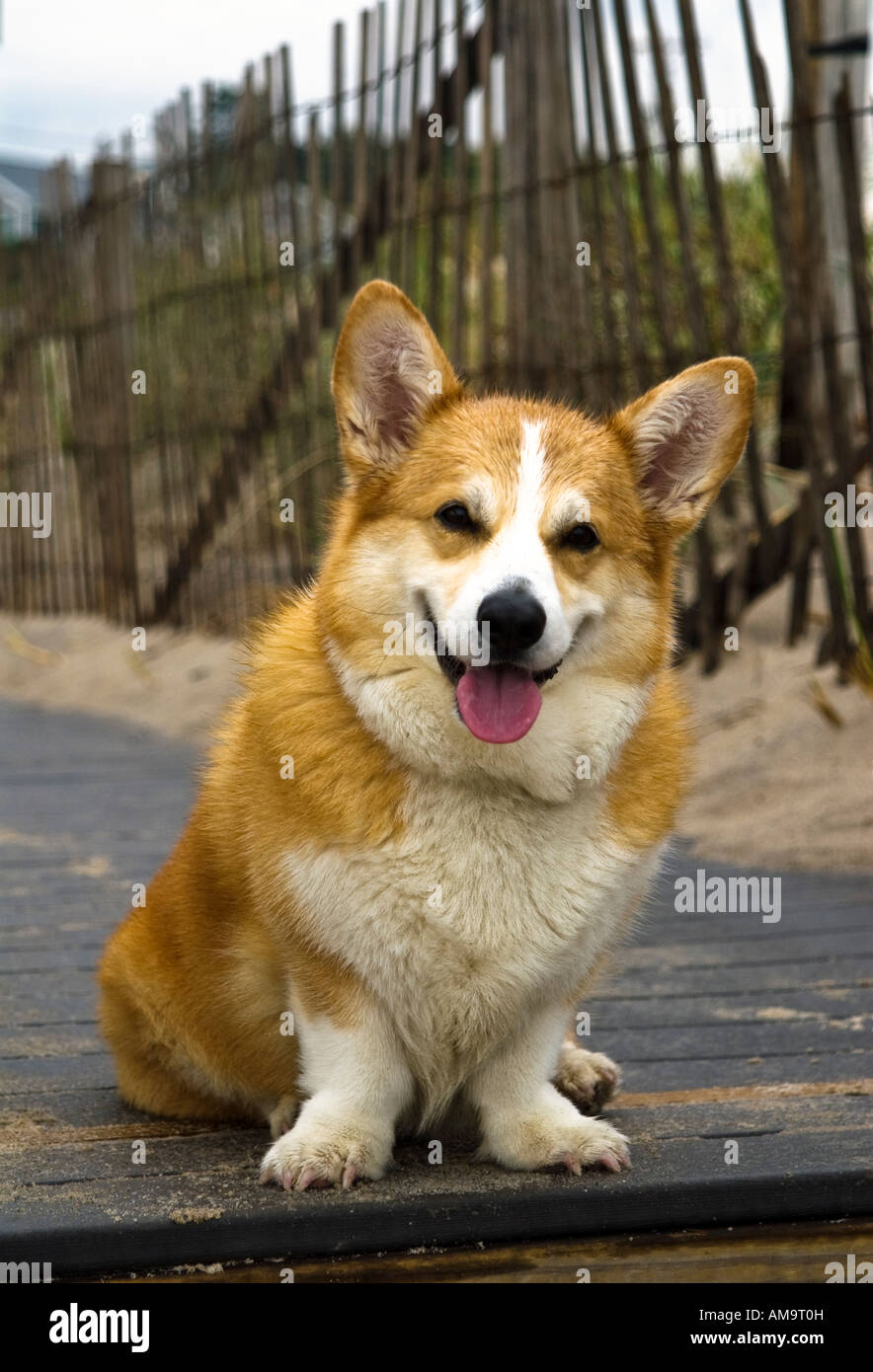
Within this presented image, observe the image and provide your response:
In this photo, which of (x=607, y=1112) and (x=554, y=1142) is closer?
(x=554, y=1142)

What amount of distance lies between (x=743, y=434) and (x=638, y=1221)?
1.30 meters

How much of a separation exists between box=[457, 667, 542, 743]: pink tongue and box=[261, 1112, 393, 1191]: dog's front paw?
0.62 m

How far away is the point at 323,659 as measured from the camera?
2.66m

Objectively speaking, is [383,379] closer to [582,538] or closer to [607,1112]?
[582,538]

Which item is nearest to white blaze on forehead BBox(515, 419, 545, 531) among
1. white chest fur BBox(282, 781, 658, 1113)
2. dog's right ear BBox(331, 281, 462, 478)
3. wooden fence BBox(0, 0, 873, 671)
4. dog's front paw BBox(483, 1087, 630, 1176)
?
dog's right ear BBox(331, 281, 462, 478)

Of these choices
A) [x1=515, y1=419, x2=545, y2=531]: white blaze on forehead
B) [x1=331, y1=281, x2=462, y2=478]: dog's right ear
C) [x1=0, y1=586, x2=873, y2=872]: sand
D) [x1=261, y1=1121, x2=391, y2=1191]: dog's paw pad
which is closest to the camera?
[x1=261, y1=1121, x2=391, y2=1191]: dog's paw pad

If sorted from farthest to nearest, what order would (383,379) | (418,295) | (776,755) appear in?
(418,295), (776,755), (383,379)

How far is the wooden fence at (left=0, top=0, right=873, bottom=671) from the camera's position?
5.56 metres

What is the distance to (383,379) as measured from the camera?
278 cm

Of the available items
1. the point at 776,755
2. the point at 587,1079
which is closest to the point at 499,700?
the point at 587,1079

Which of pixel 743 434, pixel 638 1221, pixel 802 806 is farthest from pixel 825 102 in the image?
pixel 638 1221

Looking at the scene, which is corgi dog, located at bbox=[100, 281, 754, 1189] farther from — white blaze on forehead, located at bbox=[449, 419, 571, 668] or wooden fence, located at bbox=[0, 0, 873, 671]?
wooden fence, located at bbox=[0, 0, 873, 671]

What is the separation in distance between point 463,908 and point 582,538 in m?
0.62

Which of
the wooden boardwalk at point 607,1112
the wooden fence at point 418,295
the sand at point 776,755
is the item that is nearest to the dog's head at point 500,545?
the wooden boardwalk at point 607,1112
